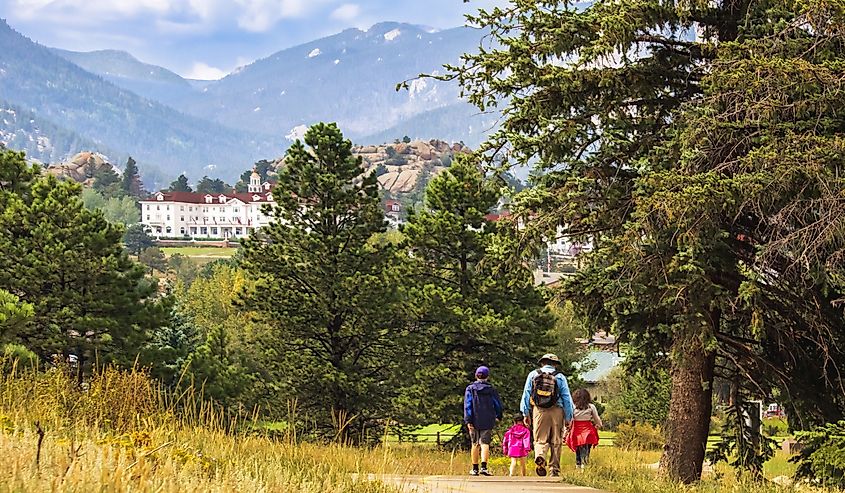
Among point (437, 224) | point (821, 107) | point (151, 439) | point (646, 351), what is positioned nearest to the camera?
point (151, 439)

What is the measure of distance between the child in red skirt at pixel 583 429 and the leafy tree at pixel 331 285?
18.7m

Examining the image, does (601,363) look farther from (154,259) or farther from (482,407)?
(482,407)

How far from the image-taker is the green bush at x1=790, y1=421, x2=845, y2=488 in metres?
10.5

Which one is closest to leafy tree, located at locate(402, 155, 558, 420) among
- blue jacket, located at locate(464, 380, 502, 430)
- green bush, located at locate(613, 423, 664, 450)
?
green bush, located at locate(613, 423, 664, 450)

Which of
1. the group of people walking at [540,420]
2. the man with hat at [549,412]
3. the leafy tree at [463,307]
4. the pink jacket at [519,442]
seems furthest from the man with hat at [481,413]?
the leafy tree at [463,307]

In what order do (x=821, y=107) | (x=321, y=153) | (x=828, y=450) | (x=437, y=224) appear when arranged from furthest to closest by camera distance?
(x=321, y=153) < (x=437, y=224) < (x=821, y=107) < (x=828, y=450)

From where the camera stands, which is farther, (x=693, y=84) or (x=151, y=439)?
(x=693, y=84)

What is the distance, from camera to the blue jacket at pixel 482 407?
41.3 feet

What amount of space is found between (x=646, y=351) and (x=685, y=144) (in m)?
3.74

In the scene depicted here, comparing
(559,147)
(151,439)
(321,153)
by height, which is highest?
(321,153)

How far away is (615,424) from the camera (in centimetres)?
5134

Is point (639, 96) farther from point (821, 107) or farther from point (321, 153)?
point (321, 153)

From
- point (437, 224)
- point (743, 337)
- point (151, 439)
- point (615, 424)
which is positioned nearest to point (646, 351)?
point (743, 337)

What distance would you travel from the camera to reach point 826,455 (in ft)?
35.6
